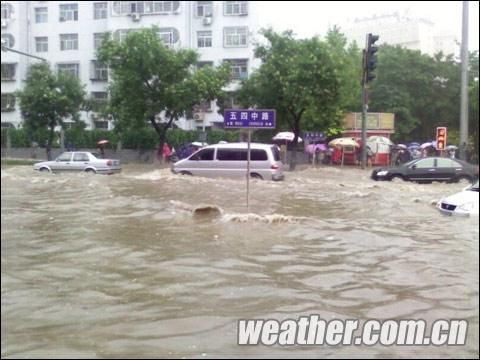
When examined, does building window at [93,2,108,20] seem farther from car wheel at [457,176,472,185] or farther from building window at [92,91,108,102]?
car wheel at [457,176,472,185]

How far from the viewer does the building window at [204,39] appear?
608 inches

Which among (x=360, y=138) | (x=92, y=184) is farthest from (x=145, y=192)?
(x=360, y=138)

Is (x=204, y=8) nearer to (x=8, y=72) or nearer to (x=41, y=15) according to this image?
(x=41, y=15)

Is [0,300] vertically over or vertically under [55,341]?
over

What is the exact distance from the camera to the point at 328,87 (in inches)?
387

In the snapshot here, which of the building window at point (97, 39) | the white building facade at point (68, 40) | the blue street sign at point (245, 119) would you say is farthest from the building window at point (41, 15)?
the blue street sign at point (245, 119)

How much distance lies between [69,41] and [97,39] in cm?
37

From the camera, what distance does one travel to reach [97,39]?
611 cm

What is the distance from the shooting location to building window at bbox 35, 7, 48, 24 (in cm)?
542

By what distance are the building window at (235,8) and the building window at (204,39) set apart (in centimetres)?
247

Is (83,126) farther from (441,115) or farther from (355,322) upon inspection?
(441,115)

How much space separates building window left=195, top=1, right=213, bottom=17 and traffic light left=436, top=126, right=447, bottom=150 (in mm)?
11518

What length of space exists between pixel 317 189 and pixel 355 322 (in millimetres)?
7100

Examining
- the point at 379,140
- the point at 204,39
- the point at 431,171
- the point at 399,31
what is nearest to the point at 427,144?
the point at 379,140
